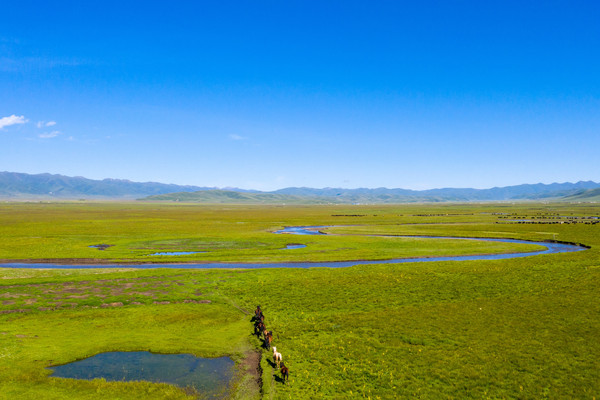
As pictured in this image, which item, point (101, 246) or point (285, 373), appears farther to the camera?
point (101, 246)

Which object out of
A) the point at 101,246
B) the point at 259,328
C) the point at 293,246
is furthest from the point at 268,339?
the point at 101,246

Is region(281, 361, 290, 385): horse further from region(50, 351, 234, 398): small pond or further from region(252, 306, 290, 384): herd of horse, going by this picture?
region(50, 351, 234, 398): small pond

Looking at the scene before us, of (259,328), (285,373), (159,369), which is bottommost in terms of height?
(159,369)

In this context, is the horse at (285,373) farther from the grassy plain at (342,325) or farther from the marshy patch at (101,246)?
the marshy patch at (101,246)

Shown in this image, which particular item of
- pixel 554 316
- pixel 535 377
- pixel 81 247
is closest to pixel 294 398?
pixel 535 377

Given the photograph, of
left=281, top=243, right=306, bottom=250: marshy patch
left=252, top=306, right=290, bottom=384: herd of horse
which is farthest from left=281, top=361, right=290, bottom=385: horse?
left=281, top=243, right=306, bottom=250: marshy patch

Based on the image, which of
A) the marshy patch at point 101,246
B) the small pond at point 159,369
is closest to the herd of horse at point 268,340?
the small pond at point 159,369

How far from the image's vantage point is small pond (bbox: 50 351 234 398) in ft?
65.2

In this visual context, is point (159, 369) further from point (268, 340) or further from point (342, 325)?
point (342, 325)

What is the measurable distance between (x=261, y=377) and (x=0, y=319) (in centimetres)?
2583

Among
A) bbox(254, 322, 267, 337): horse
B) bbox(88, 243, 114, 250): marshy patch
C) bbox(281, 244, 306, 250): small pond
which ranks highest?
bbox(254, 322, 267, 337): horse

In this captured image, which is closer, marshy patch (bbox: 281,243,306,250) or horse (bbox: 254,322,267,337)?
horse (bbox: 254,322,267,337)

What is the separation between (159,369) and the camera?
21.3m

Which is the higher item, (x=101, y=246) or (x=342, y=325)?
(x=342, y=325)
